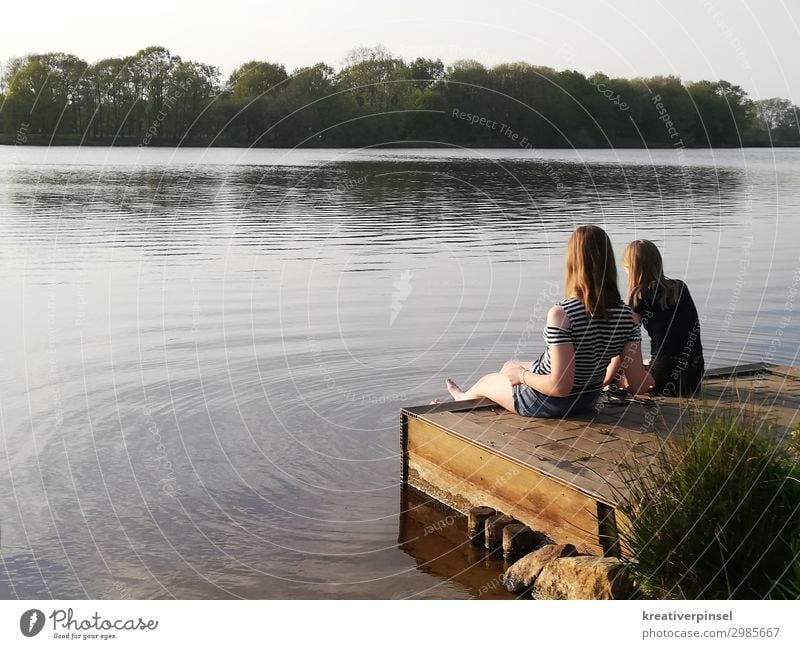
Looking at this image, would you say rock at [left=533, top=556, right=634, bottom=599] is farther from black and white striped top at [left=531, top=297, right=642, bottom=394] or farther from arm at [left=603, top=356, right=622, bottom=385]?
arm at [left=603, top=356, right=622, bottom=385]

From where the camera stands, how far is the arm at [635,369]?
26.2 ft

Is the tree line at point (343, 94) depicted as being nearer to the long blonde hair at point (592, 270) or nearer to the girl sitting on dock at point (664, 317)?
the girl sitting on dock at point (664, 317)

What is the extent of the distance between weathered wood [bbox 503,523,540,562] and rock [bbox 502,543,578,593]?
0.93 feet

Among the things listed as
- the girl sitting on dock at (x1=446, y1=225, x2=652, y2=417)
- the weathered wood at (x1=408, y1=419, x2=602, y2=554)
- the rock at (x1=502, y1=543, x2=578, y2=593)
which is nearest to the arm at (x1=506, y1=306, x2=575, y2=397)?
the girl sitting on dock at (x1=446, y1=225, x2=652, y2=417)

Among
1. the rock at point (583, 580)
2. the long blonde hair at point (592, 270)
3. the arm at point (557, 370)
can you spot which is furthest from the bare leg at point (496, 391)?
the rock at point (583, 580)

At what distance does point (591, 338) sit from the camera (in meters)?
7.69

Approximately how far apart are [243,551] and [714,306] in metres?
11.9

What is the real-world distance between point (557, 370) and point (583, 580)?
201 cm

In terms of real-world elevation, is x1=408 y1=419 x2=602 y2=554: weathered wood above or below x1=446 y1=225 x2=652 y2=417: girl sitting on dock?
below

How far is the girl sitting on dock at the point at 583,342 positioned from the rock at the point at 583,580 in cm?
173

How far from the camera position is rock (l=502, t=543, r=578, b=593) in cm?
673

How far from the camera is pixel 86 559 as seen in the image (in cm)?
739

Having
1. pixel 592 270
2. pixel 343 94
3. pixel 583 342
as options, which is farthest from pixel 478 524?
pixel 343 94

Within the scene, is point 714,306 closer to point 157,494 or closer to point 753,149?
point 157,494
